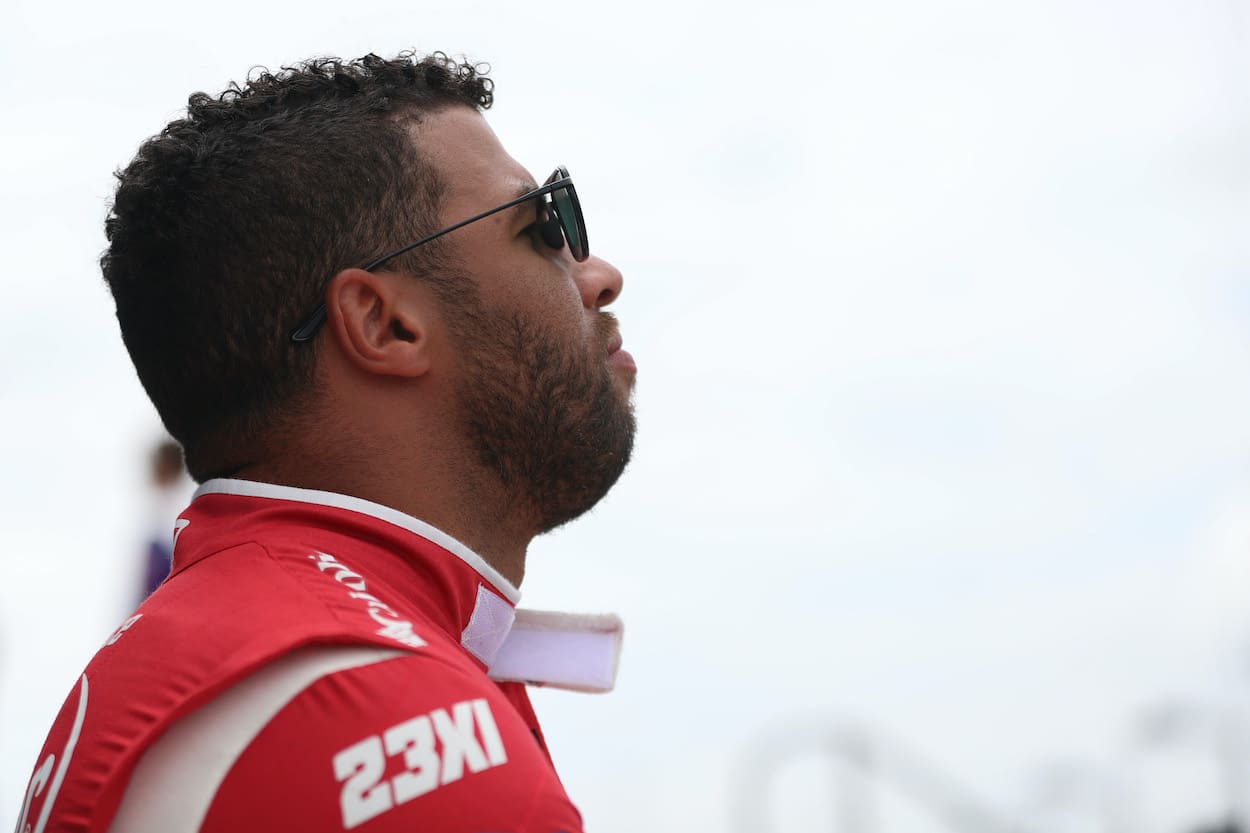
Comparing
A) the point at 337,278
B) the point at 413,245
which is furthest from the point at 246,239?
the point at 413,245

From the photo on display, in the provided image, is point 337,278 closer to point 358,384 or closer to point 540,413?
point 358,384

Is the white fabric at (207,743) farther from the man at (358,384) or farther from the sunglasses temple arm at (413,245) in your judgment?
the sunglasses temple arm at (413,245)

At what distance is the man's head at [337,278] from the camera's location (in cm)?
245

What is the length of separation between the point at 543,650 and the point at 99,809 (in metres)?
1.27

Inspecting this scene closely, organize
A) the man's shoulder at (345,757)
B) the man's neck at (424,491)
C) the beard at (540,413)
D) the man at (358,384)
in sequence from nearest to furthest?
the man's shoulder at (345,757) < the man at (358,384) < the man's neck at (424,491) < the beard at (540,413)

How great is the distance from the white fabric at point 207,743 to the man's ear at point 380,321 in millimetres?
830

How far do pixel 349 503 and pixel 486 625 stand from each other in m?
0.34

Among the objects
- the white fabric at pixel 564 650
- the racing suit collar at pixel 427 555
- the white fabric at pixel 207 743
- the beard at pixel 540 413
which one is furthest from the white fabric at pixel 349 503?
the white fabric at pixel 207 743

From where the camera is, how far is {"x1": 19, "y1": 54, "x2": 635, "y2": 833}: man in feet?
6.07

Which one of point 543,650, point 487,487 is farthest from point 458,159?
point 543,650

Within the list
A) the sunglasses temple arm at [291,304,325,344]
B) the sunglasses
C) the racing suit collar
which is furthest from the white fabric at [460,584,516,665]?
the sunglasses

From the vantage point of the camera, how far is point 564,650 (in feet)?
9.38

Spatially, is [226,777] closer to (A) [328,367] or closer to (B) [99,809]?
(B) [99,809]

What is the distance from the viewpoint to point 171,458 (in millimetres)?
5992
